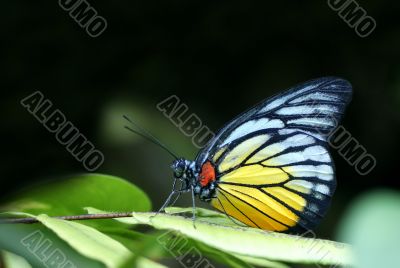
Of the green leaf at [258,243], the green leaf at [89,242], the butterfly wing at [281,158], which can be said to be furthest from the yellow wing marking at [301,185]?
the green leaf at [89,242]

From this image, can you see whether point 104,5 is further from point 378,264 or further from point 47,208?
point 378,264

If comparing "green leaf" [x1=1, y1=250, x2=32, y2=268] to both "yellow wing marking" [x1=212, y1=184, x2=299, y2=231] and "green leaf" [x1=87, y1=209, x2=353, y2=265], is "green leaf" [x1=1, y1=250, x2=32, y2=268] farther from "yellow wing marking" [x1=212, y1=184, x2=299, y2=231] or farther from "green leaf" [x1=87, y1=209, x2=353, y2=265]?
"yellow wing marking" [x1=212, y1=184, x2=299, y2=231]

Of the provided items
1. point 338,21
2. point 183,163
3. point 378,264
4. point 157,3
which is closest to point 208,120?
point 157,3

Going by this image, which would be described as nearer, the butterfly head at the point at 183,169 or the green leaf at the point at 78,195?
the green leaf at the point at 78,195

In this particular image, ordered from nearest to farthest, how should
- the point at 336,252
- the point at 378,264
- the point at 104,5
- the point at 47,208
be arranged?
the point at 378,264, the point at 336,252, the point at 47,208, the point at 104,5

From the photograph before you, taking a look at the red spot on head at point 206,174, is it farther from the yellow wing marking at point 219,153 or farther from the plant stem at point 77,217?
the plant stem at point 77,217
